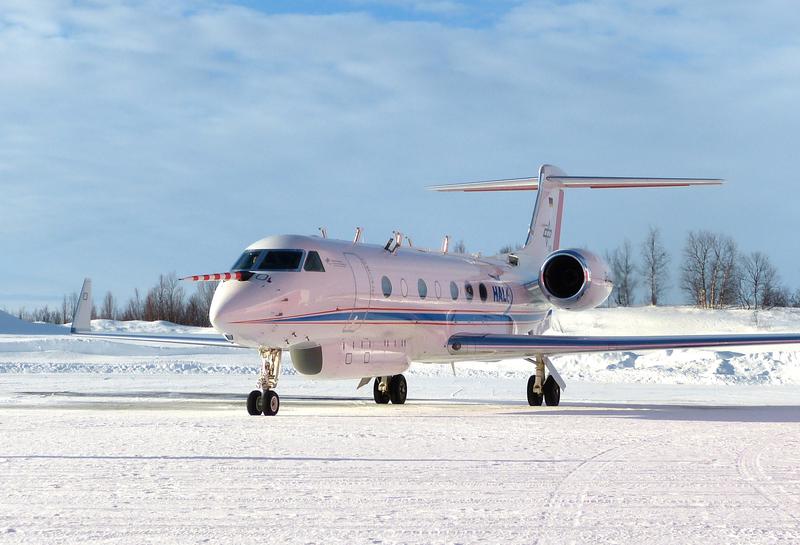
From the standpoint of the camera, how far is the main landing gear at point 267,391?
53.1 ft

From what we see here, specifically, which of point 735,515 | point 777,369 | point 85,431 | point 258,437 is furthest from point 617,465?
point 777,369

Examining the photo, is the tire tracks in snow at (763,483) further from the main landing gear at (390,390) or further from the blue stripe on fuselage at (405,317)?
the main landing gear at (390,390)

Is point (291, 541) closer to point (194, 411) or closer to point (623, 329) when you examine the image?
point (194, 411)

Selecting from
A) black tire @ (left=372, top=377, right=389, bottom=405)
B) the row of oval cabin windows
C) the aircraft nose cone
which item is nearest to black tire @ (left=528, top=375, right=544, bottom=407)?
the row of oval cabin windows

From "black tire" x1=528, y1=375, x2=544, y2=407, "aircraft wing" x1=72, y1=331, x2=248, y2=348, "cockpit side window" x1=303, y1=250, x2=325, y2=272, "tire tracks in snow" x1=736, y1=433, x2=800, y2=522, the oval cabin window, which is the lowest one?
"tire tracks in snow" x1=736, y1=433, x2=800, y2=522

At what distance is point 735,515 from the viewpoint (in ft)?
23.8

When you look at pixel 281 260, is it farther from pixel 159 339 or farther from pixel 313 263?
pixel 159 339

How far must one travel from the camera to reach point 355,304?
58.2ft

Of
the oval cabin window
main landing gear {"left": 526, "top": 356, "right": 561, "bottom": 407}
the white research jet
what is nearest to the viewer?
the white research jet

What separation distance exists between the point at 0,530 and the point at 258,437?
236 inches

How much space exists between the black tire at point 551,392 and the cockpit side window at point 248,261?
731 centimetres

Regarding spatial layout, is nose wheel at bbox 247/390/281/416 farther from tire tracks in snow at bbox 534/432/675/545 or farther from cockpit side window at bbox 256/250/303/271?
tire tracks in snow at bbox 534/432/675/545

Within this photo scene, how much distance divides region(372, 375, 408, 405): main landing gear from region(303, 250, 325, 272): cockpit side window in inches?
206

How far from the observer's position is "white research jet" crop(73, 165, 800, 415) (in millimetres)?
16328
